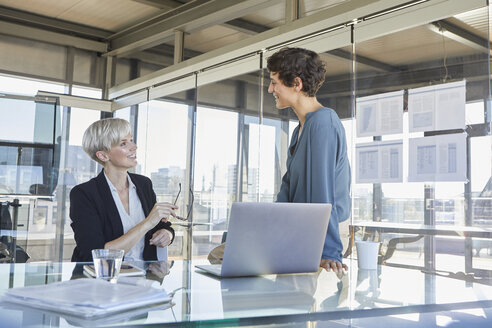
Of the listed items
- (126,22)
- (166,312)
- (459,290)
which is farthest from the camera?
(126,22)

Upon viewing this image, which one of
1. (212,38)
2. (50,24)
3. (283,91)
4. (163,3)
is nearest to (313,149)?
(283,91)

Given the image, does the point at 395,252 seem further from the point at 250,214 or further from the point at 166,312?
the point at 166,312

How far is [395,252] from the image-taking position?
343cm

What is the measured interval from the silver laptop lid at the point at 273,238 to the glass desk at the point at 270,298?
39 millimetres

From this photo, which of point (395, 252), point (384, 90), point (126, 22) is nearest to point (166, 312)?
point (395, 252)

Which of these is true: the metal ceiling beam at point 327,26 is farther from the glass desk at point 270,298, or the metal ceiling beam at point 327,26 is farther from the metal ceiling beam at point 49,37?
the glass desk at point 270,298

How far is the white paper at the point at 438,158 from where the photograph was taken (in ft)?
10.1

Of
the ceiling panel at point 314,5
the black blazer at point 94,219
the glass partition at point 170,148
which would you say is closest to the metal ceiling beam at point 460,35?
the ceiling panel at point 314,5

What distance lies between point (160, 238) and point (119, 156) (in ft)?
1.52

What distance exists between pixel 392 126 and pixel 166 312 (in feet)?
9.48

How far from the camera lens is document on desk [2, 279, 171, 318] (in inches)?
34.7

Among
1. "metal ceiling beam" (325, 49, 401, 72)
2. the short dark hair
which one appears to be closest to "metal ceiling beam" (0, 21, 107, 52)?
"metal ceiling beam" (325, 49, 401, 72)

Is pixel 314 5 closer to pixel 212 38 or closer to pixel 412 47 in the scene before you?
pixel 412 47

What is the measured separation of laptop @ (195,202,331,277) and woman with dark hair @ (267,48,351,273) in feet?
0.89
